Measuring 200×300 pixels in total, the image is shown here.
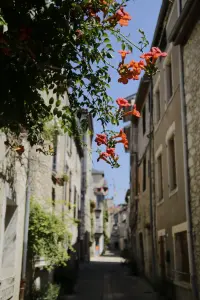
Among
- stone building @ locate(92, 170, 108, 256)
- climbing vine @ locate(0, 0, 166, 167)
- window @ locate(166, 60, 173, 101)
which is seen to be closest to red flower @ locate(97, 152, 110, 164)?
climbing vine @ locate(0, 0, 166, 167)

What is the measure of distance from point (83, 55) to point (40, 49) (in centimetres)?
55

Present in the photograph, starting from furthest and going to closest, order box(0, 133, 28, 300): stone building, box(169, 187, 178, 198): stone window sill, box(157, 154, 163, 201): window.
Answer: box(157, 154, 163, 201): window → box(169, 187, 178, 198): stone window sill → box(0, 133, 28, 300): stone building

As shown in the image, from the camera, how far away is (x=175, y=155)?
9602 millimetres

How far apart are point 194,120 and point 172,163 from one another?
8.83ft

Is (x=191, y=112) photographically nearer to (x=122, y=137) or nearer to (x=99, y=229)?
(x=122, y=137)

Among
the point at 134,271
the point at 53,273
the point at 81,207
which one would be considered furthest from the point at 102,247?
the point at 53,273

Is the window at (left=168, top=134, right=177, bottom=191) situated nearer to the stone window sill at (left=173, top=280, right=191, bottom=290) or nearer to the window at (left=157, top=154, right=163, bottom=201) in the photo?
the window at (left=157, top=154, right=163, bottom=201)

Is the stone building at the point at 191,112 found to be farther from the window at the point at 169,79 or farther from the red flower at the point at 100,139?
the red flower at the point at 100,139

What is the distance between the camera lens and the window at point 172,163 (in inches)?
394

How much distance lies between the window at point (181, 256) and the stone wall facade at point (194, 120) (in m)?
1.23

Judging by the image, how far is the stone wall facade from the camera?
7504 millimetres

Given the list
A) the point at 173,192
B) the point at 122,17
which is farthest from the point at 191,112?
the point at 122,17

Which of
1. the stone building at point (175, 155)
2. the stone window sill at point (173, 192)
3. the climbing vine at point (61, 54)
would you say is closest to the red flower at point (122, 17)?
the climbing vine at point (61, 54)

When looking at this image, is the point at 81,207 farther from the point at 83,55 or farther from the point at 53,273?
the point at 83,55
